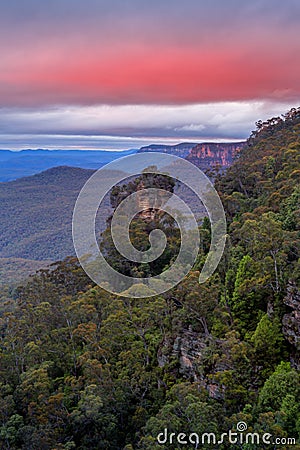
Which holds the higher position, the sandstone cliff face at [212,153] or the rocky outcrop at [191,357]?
the sandstone cliff face at [212,153]

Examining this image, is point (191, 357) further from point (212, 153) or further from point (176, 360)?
point (212, 153)

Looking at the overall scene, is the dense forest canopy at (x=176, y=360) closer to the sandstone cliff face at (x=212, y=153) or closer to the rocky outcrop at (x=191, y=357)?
the rocky outcrop at (x=191, y=357)

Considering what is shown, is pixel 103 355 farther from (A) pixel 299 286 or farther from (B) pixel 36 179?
(B) pixel 36 179

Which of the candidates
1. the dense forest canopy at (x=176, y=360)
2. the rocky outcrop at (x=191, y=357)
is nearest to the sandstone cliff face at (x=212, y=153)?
the dense forest canopy at (x=176, y=360)

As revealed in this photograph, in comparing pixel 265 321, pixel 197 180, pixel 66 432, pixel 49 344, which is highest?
pixel 197 180

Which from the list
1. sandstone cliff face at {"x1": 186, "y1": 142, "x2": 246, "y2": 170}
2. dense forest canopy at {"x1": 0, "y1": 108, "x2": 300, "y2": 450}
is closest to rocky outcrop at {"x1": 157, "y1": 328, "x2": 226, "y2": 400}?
dense forest canopy at {"x1": 0, "y1": 108, "x2": 300, "y2": 450}

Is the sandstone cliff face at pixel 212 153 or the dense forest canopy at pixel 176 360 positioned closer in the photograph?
the dense forest canopy at pixel 176 360

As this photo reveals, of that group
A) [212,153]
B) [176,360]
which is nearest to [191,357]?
[176,360]

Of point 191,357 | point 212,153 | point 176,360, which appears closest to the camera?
point 191,357

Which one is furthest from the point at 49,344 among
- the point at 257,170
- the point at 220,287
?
the point at 257,170
